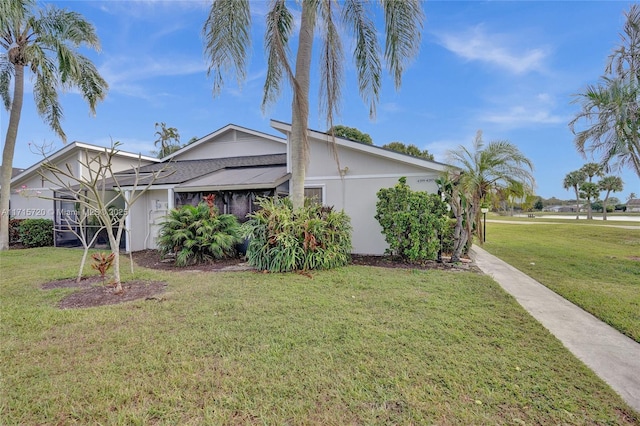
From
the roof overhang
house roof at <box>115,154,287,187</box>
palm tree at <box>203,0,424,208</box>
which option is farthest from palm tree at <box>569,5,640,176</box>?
house roof at <box>115,154,287,187</box>

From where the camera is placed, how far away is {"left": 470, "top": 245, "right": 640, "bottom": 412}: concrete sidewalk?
3.10 meters

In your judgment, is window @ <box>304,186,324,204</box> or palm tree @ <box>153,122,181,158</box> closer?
window @ <box>304,186,324,204</box>

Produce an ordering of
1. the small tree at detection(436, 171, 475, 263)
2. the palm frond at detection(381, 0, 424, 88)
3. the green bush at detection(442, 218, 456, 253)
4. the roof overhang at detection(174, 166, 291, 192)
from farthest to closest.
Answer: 1. the roof overhang at detection(174, 166, 291, 192)
2. the green bush at detection(442, 218, 456, 253)
3. the small tree at detection(436, 171, 475, 263)
4. the palm frond at detection(381, 0, 424, 88)

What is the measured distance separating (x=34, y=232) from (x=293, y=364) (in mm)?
18118

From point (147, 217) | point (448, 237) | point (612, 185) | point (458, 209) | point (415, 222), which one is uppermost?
point (612, 185)

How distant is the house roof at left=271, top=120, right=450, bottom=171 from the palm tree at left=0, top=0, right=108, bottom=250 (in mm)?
10196

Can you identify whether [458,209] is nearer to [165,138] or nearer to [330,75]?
[330,75]

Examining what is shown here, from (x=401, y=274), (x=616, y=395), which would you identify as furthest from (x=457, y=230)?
(x=616, y=395)

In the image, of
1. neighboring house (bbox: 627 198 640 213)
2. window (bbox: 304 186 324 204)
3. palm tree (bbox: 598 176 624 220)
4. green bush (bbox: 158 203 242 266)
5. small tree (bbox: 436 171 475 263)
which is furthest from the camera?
neighboring house (bbox: 627 198 640 213)

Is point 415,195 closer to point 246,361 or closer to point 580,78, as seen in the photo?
point 246,361

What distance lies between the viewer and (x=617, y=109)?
1054cm

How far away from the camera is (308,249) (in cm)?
822

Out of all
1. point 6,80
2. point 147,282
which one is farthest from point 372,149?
point 6,80

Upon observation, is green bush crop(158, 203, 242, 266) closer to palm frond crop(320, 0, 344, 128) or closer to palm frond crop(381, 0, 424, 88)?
palm frond crop(320, 0, 344, 128)
